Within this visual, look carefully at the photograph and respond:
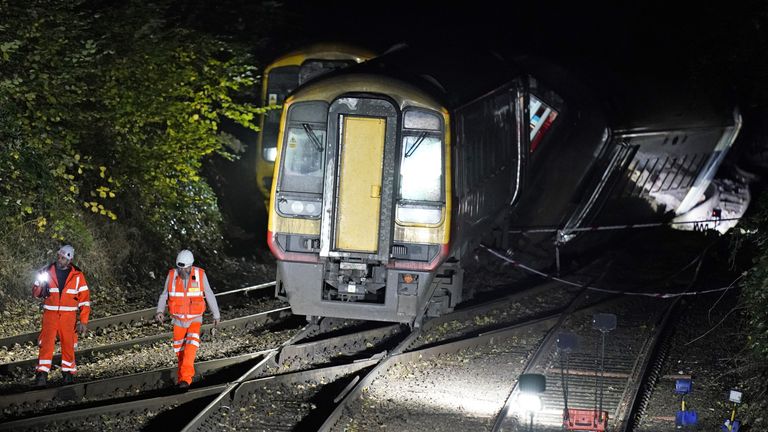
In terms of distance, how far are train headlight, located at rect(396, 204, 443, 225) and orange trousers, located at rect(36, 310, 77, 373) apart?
12.0 ft

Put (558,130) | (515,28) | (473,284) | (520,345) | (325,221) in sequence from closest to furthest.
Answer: (325,221) < (520,345) < (473,284) < (558,130) < (515,28)

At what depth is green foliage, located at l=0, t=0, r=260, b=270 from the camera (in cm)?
1248

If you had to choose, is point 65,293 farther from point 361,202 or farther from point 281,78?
point 281,78

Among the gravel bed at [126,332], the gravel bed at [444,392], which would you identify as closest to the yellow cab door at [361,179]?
the gravel bed at [444,392]

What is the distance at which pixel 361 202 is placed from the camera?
11.1m

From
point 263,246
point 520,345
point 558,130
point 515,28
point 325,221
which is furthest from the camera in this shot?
point 515,28

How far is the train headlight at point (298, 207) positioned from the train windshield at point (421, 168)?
979mm

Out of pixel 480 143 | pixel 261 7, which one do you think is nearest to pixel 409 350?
pixel 480 143

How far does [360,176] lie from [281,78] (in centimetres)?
616

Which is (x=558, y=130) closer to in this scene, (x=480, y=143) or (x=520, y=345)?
(x=480, y=143)

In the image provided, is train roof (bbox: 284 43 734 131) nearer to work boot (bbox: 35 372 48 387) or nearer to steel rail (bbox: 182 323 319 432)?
steel rail (bbox: 182 323 319 432)

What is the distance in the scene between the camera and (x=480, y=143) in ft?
44.0

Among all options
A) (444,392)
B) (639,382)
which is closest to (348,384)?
(444,392)

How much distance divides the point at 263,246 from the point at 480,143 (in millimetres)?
7241
